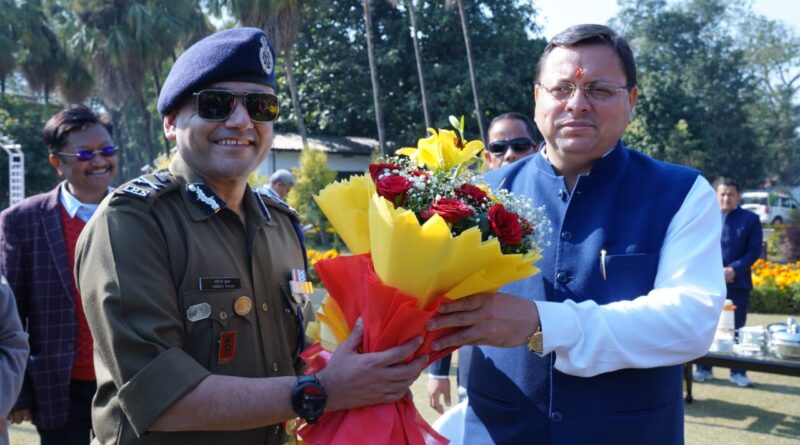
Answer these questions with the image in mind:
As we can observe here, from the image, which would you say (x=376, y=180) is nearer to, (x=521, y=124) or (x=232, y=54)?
(x=232, y=54)

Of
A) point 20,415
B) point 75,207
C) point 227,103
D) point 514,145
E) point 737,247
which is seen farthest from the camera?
point 737,247

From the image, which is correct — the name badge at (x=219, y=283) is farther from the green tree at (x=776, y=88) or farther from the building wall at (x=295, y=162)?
the green tree at (x=776, y=88)

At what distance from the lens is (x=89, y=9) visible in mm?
28188

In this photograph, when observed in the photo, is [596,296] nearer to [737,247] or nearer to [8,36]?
[737,247]

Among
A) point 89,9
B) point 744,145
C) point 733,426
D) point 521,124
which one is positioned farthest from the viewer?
point 744,145

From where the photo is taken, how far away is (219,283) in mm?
1935

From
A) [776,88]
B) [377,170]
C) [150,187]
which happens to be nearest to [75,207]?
[150,187]

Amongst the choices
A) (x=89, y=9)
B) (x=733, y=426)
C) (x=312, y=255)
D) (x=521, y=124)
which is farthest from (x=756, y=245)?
(x=89, y=9)

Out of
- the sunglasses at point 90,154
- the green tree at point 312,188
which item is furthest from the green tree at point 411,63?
the sunglasses at point 90,154

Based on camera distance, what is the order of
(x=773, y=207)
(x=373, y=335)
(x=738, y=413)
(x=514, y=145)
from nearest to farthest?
(x=373, y=335) → (x=514, y=145) → (x=738, y=413) → (x=773, y=207)

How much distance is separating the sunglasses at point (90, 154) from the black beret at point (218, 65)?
1.93 m

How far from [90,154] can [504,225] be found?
291cm

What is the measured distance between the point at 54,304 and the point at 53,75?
102 feet

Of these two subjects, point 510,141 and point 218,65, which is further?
point 510,141
